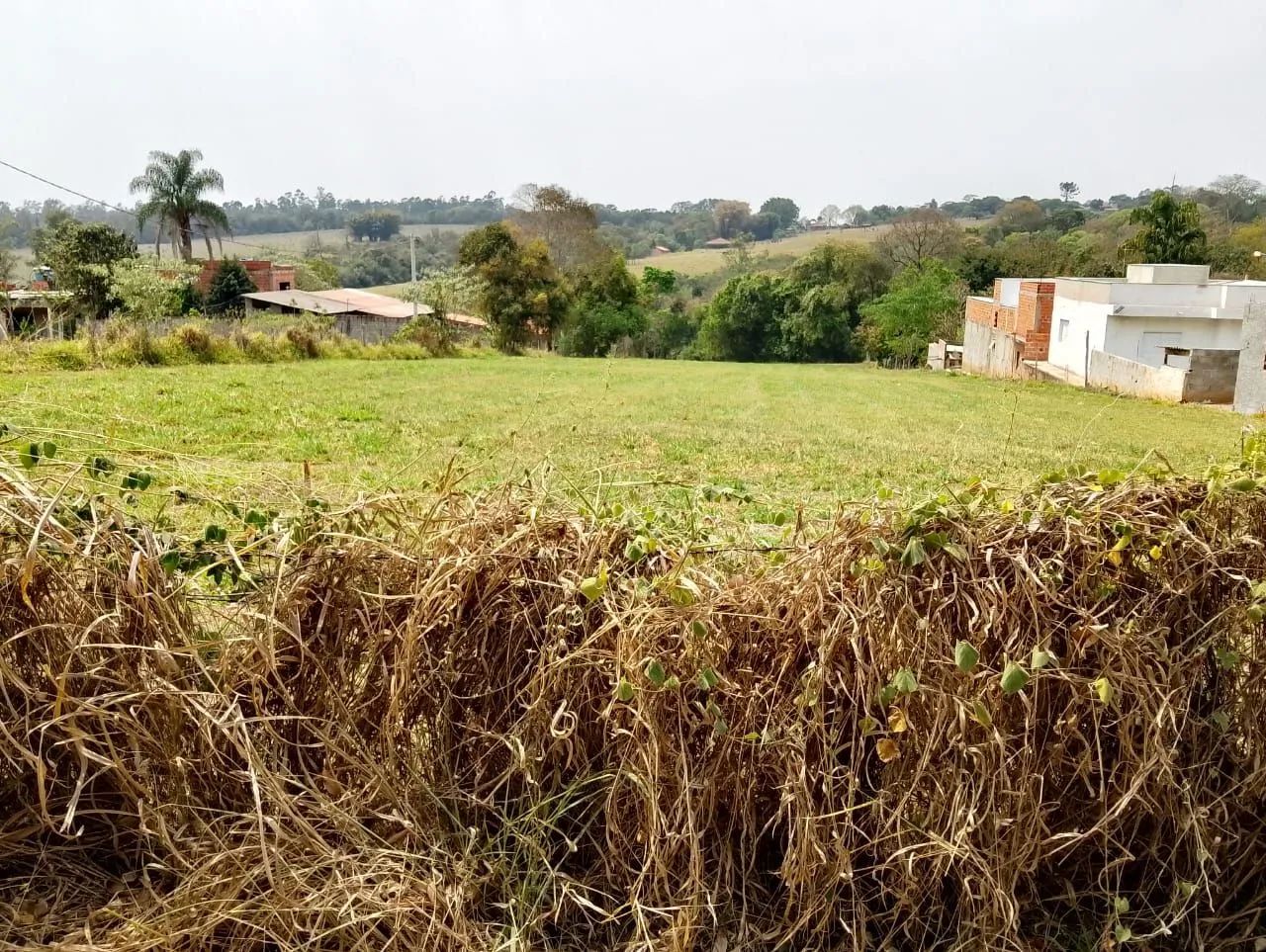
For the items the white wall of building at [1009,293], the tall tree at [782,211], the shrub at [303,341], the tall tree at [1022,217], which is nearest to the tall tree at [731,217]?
the tall tree at [782,211]

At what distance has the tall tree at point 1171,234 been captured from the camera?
4244cm

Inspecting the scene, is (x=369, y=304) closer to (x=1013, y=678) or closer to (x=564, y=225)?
(x=564, y=225)

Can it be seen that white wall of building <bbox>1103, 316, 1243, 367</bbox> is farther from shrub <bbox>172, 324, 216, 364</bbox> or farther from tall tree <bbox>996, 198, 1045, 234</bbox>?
tall tree <bbox>996, 198, 1045, 234</bbox>

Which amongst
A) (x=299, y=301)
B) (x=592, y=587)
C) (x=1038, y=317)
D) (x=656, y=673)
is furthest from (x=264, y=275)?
(x=656, y=673)

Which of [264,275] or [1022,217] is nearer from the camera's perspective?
[264,275]

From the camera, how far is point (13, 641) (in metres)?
2.62

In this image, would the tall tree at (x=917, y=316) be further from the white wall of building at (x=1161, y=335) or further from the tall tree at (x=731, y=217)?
the tall tree at (x=731, y=217)

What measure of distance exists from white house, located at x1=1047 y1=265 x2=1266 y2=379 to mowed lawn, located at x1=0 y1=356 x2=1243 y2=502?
16.6ft

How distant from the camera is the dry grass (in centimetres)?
247

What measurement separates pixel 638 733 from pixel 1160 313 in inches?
1232

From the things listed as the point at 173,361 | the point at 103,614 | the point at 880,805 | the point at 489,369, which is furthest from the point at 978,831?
the point at 489,369

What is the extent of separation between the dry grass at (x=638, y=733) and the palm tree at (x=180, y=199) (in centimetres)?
5563

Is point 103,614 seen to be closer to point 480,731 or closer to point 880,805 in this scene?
point 480,731

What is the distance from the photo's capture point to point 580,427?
48.2 feet
